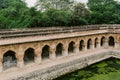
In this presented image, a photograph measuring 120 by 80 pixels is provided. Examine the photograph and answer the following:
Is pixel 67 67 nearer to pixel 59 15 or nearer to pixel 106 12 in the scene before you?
pixel 59 15

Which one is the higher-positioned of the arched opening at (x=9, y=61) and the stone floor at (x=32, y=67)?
the arched opening at (x=9, y=61)

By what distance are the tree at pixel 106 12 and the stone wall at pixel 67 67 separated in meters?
10.5

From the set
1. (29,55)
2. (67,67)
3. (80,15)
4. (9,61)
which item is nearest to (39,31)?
(29,55)

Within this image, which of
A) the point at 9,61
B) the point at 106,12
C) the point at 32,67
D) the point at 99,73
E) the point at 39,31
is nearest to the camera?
the point at 32,67

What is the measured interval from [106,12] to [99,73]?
56.1 feet

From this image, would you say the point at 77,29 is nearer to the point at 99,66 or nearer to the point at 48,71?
the point at 99,66

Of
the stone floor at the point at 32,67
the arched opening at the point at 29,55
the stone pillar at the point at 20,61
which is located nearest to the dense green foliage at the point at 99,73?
the stone floor at the point at 32,67

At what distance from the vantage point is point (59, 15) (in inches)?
1084

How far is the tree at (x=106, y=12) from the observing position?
31922mm

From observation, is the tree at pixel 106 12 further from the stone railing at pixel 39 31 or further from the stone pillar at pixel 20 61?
the stone pillar at pixel 20 61

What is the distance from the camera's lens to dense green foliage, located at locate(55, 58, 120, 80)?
16.5 m

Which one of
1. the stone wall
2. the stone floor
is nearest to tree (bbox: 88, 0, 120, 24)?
the stone wall

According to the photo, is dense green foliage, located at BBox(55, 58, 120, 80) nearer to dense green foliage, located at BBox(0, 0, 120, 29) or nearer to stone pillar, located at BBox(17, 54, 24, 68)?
stone pillar, located at BBox(17, 54, 24, 68)

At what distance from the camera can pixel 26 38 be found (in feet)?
51.4
